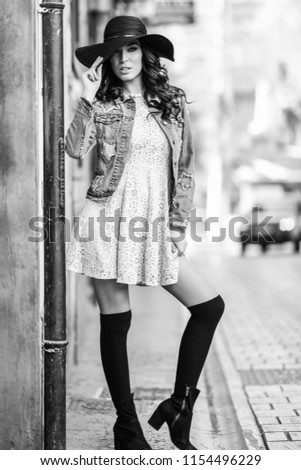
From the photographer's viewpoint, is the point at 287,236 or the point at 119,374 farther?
the point at 287,236

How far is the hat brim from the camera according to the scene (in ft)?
11.7

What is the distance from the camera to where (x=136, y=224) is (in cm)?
357

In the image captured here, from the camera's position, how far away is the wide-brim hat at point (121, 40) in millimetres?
3574

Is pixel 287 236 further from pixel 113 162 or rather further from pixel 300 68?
pixel 113 162

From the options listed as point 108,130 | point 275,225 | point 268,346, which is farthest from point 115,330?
point 275,225

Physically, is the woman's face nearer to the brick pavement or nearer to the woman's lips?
the woman's lips

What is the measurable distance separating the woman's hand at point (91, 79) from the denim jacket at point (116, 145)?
0.04m

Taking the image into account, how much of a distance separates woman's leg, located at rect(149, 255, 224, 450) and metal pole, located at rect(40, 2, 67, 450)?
0.44 meters

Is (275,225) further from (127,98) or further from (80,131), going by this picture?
(80,131)

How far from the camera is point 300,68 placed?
24938 millimetres

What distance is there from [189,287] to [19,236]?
2.36 ft

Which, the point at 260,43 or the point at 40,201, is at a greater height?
the point at 260,43
